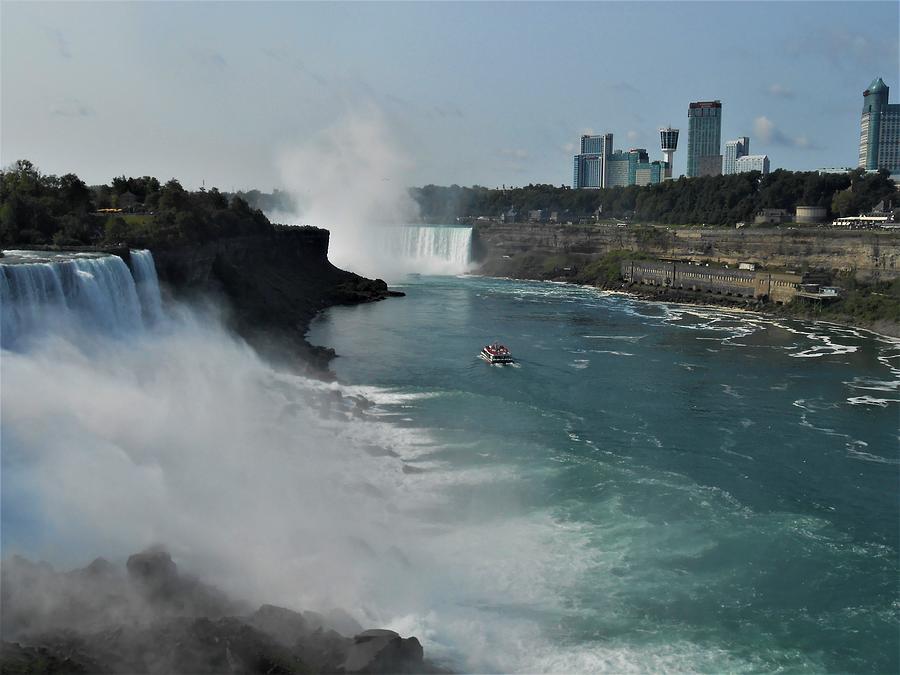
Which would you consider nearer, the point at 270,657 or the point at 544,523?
the point at 270,657

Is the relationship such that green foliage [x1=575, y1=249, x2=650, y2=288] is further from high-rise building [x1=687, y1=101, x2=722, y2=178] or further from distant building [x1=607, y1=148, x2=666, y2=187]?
high-rise building [x1=687, y1=101, x2=722, y2=178]

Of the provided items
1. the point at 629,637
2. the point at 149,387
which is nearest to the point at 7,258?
the point at 149,387

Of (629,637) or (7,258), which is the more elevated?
(7,258)

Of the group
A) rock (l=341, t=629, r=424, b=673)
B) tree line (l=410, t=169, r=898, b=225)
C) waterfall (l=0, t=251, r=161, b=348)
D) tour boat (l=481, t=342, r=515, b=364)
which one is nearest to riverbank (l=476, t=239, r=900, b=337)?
tree line (l=410, t=169, r=898, b=225)

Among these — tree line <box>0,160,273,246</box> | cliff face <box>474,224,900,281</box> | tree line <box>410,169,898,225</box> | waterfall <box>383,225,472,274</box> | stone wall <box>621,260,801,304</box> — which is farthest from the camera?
waterfall <box>383,225,472,274</box>

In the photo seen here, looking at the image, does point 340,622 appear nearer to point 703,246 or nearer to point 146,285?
point 146,285

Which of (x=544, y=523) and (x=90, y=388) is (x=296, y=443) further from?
(x=544, y=523)
